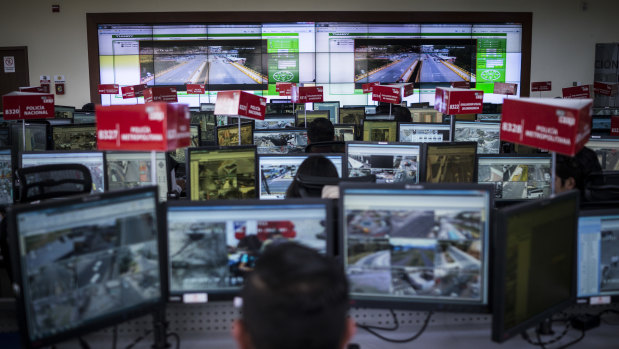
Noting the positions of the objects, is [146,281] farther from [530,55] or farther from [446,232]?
[530,55]

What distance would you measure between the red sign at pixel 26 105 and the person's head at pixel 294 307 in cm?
484

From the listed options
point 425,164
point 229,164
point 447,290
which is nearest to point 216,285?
point 447,290

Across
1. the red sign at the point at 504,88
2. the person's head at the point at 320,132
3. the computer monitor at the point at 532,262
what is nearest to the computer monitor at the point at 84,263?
the computer monitor at the point at 532,262

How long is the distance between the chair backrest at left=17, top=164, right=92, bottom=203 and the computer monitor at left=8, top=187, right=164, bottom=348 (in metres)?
1.33

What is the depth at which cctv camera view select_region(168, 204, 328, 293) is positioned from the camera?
187 cm

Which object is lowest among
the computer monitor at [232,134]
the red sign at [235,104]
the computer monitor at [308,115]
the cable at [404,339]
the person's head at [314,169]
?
the cable at [404,339]

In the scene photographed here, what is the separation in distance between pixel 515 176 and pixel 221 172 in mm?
1826

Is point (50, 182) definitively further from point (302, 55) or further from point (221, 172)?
point (302, 55)

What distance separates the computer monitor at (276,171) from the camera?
3914 mm

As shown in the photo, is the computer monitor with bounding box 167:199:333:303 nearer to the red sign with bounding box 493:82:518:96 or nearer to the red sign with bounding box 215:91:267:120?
the red sign with bounding box 215:91:267:120

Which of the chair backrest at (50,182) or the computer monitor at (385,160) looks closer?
the chair backrest at (50,182)

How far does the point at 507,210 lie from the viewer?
1.64 metres

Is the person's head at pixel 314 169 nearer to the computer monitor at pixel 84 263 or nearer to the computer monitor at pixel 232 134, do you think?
the computer monitor at pixel 84 263

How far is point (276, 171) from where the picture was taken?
3938mm
